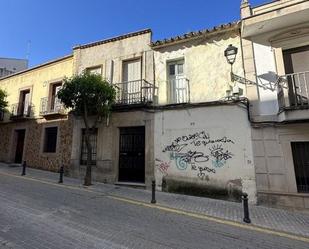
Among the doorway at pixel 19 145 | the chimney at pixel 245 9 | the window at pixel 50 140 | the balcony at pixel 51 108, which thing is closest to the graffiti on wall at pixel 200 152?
the chimney at pixel 245 9

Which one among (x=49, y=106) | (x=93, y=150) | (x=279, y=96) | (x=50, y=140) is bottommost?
(x=93, y=150)

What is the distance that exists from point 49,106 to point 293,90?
37.9 feet

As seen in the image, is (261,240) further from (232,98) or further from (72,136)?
(72,136)

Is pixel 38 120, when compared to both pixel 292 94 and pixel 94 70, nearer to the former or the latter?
pixel 94 70

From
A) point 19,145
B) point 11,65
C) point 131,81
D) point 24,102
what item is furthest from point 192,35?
point 11,65

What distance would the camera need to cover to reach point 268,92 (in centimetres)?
779

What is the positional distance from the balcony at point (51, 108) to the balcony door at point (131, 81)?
12.3ft

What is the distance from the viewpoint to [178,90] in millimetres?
9664

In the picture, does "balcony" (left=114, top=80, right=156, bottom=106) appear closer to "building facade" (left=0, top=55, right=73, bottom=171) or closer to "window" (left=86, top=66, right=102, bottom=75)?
"window" (left=86, top=66, right=102, bottom=75)

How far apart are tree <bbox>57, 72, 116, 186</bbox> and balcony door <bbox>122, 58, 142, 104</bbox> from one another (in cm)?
110

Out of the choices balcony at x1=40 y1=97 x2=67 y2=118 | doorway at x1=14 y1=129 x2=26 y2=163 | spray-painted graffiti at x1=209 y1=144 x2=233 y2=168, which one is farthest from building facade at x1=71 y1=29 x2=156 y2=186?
doorway at x1=14 y1=129 x2=26 y2=163

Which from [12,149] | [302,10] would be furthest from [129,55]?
[12,149]

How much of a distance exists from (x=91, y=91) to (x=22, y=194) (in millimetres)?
4182

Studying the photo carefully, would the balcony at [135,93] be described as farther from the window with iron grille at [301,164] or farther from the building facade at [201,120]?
the window with iron grille at [301,164]
